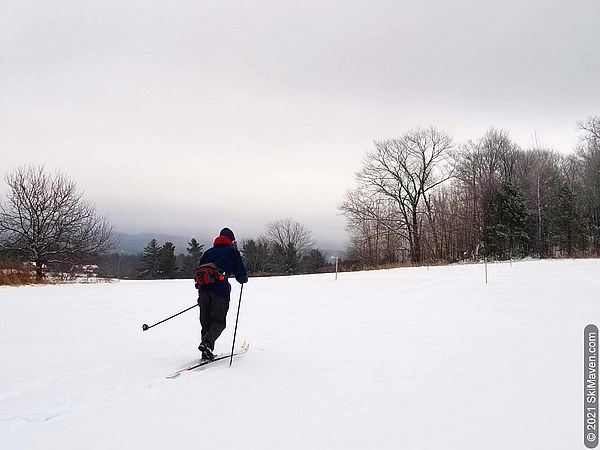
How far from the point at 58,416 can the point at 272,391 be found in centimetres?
189

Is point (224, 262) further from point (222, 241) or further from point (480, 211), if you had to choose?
point (480, 211)

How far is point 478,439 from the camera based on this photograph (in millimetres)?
2914

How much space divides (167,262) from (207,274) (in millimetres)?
58983

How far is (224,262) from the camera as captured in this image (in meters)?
5.52

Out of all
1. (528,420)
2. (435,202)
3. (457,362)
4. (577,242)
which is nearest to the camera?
(528,420)

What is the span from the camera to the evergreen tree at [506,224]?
4097cm

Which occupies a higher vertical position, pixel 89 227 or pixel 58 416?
pixel 89 227

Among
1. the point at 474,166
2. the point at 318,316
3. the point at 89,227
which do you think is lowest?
the point at 318,316

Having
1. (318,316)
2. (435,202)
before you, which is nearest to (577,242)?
(435,202)

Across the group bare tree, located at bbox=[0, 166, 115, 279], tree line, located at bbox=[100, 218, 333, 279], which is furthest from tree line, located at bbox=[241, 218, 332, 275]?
bare tree, located at bbox=[0, 166, 115, 279]

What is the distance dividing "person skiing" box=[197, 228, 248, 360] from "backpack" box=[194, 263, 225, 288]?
77 mm

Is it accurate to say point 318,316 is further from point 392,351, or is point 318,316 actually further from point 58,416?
point 58,416

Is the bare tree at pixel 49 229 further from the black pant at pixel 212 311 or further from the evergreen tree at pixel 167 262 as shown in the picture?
the evergreen tree at pixel 167 262

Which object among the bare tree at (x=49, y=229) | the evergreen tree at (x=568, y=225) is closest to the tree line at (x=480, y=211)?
the evergreen tree at (x=568, y=225)
